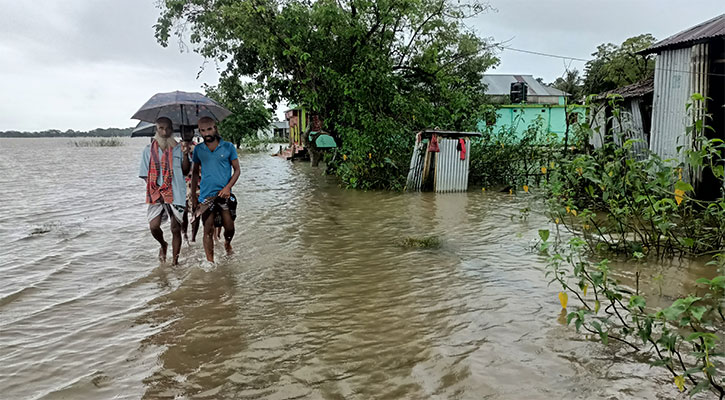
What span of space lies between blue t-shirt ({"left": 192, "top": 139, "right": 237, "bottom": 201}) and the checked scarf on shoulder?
31 cm

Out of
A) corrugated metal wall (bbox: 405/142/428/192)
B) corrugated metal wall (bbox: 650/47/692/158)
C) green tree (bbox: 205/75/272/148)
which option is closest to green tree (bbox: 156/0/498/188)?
corrugated metal wall (bbox: 405/142/428/192)

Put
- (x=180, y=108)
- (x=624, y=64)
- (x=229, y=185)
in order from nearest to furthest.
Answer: (x=229, y=185)
(x=180, y=108)
(x=624, y=64)

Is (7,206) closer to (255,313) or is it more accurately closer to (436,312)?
(255,313)

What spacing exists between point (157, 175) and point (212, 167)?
2.11 feet

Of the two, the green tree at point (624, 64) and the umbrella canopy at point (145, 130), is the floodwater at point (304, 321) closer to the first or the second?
the umbrella canopy at point (145, 130)

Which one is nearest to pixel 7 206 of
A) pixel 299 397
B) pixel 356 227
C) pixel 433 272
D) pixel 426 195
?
pixel 356 227

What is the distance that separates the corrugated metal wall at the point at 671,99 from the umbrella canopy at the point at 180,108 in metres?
8.08

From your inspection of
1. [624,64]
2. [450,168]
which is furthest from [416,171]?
[624,64]

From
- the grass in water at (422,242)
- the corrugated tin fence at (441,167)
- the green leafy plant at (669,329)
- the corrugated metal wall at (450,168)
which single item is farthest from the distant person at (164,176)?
the corrugated metal wall at (450,168)

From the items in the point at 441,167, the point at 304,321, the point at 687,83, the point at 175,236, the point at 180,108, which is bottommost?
the point at 304,321

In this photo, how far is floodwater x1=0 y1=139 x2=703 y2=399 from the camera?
3.25 metres

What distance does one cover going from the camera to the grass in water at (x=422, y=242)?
713 cm

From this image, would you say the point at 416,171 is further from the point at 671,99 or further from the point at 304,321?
the point at 304,321

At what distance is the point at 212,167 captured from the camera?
A: 603 centimetres
